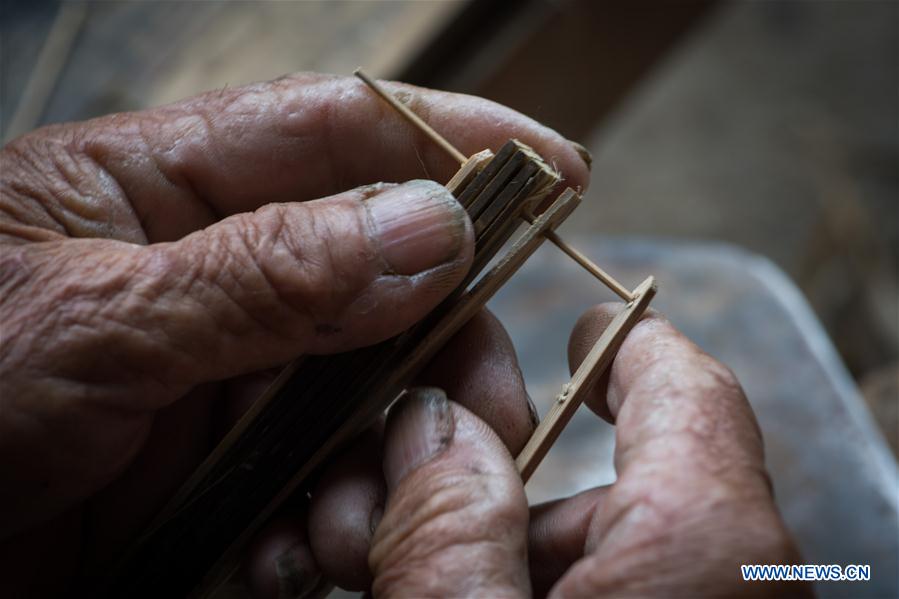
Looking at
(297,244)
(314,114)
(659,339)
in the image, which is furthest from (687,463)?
(314,114)

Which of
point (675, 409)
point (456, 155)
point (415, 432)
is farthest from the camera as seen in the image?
point (456, 155)

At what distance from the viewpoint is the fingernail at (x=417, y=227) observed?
1148 millimetres

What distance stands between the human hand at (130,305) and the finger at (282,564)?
247 mm

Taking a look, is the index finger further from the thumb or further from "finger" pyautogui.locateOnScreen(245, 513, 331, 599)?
"finger" pyautogui.locateOnScreen(245, 513, 331, 599)

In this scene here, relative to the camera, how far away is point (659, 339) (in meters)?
1.23

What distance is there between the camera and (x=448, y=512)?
3.57ft

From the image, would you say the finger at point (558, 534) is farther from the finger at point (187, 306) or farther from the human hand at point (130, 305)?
the finger at point (187, 306)

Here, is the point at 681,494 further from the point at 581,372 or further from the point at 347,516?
the point at 347,516

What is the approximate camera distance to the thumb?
3.61 feet

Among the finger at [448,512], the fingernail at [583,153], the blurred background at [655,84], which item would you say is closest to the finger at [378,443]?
the finger at [448,512]

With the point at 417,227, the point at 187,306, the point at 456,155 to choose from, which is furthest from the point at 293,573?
the point at 456,155

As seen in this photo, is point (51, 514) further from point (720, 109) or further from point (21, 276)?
point (720, 109)

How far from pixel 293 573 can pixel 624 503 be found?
0.59 metres

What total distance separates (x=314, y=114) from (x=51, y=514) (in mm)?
800
